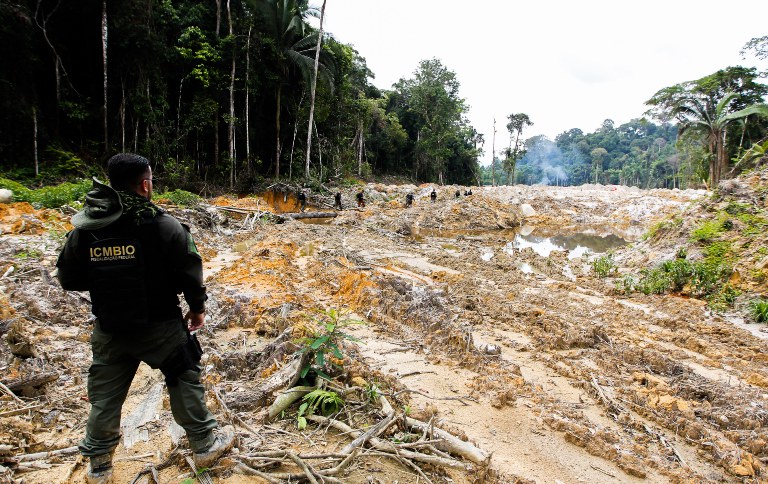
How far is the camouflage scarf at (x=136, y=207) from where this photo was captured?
5.96ft

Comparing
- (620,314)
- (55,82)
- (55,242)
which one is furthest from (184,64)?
(620,314)

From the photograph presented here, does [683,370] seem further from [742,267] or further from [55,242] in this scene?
[55,242]

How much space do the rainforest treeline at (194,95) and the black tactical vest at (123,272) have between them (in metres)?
14.3

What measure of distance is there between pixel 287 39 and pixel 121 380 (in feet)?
68.0

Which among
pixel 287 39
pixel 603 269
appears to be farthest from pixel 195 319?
pixel 287 39

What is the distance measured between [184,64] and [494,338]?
724 inches

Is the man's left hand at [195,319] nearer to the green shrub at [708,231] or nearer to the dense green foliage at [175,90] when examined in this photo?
the green shrub at [708,231]

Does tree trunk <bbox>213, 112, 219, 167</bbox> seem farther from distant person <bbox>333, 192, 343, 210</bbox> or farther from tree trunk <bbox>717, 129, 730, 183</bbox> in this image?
tree trunk <bbox>717, 129, 730, 183</bbox>

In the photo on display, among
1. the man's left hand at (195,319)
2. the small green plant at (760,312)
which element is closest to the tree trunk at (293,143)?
the small green plant at (760,312)

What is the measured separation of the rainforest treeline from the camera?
1275cm

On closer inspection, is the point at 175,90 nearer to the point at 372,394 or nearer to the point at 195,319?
the point at 195,319

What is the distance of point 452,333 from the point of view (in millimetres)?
4473

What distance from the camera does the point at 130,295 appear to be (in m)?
1.80

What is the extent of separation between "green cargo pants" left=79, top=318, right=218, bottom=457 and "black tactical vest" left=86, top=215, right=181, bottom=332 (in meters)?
0.08
